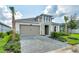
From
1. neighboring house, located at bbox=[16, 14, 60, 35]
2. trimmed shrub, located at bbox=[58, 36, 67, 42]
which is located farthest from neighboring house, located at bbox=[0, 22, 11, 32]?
trimmed shrub, located at bbox=[58, 36, 67, 42]

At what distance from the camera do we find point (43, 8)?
2066 mm

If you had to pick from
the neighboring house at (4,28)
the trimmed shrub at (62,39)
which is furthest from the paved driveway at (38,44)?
the neighboring house at (4,28)

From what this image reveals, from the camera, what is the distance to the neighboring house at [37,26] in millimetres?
2074

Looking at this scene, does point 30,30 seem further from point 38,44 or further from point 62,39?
point 62,39

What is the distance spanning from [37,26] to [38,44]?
22 centimetres

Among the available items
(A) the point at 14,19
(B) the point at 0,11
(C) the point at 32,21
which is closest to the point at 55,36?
(C) the point at 32,21

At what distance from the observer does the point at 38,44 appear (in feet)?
6.82

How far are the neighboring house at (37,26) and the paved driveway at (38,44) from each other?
2.8 inches

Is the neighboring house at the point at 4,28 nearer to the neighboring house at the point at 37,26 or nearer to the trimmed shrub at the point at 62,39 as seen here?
the neighboring house at the point at 37,26

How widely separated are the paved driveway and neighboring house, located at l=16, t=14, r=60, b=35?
0.07 m

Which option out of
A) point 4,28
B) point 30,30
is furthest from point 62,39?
point 4,28
